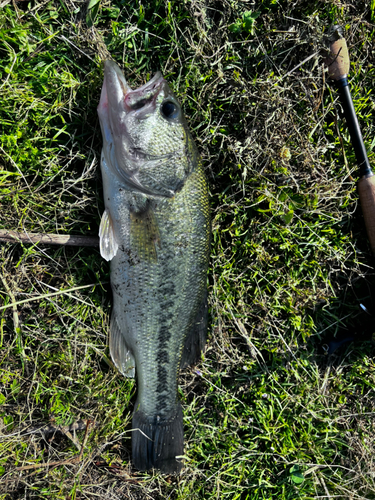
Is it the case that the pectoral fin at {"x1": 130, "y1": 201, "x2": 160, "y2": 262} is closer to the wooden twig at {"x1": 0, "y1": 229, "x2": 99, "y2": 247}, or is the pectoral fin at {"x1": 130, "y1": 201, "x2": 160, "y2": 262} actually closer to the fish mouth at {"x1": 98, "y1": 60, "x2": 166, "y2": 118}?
the wooden twig at {"x1": 0, "y1": 229, "x2": 99, "y2": 247}

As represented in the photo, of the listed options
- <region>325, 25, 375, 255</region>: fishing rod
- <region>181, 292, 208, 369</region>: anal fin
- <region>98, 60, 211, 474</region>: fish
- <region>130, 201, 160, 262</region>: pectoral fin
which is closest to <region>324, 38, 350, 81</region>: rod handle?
<region>325, 25, 375, 255</region>: fishing rod

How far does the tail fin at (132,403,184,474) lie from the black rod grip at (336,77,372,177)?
2429 mm

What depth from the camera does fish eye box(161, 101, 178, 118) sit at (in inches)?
75.2

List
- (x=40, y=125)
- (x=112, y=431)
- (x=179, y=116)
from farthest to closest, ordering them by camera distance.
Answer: (x=112, y=431), (x=40, y=125), (x=179, y=116)

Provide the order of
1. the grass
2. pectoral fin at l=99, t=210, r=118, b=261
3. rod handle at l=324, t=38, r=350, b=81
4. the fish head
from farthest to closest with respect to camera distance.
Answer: rod handle at l=324, t=38, r=350, b=81 → the grass → pectoral fin at l=99, t=210, r=118, b=261 → the fish head

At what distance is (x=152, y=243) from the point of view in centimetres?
199

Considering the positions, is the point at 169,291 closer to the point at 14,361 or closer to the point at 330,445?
the point at 14,361

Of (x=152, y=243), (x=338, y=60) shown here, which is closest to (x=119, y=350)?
(x=152, y=243)

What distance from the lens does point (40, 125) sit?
219 centimetres

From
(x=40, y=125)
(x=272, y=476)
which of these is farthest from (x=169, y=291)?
(x=272, y=476)

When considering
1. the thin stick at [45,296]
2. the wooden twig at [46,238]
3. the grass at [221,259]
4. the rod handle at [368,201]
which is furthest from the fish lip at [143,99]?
the rod handle at [368,201]

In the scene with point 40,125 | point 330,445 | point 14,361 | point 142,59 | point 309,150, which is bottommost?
point 330,445

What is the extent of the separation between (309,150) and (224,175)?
0.73 metres

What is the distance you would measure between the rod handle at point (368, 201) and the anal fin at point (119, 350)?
83.8 inches
